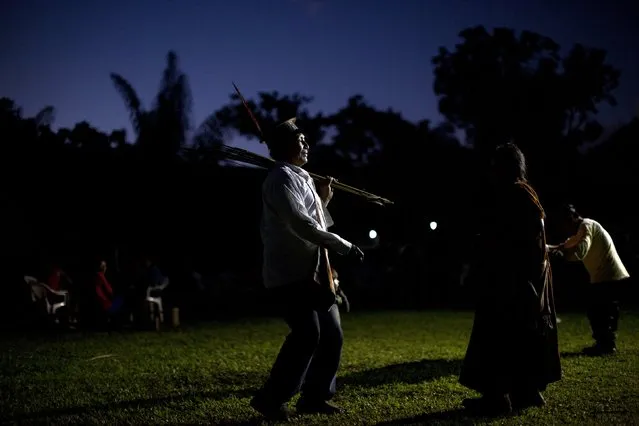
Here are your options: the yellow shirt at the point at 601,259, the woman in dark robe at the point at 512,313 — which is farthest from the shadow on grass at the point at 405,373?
the yellow shirt at the point at 601,259

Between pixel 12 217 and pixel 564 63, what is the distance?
2335 cm

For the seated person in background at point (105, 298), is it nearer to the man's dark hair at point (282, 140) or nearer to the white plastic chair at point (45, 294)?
the white plastic chair at point (45, 294)

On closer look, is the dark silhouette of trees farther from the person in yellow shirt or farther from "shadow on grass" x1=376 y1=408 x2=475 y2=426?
"shadow on grass" x1=376 y1=408 x2=475 y2=426

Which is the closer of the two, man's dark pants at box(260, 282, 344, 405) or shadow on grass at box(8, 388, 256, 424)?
man's dark pants at box(260, 282, 344, 405)

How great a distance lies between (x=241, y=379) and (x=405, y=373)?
6.12ft

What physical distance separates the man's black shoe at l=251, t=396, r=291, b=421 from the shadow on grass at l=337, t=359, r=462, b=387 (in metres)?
1.82

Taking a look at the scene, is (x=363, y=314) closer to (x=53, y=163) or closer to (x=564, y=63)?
(x=53, y=163)

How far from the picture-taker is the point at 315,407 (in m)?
5.34

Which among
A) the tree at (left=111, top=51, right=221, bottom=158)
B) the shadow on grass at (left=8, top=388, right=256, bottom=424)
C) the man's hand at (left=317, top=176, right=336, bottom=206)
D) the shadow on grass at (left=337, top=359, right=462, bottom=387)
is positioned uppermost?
the tree at (left=111, top=51, right=221, bottom=158)

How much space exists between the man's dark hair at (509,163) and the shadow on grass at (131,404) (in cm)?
321

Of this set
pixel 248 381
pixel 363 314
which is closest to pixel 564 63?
pixel 363 314

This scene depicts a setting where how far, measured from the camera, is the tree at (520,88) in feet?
91.1

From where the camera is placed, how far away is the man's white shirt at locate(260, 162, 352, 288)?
4.77 m

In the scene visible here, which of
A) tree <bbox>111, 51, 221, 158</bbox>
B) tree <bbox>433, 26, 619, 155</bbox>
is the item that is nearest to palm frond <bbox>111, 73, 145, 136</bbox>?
tree <bbox>111, 51, 221, 158</bbox>
